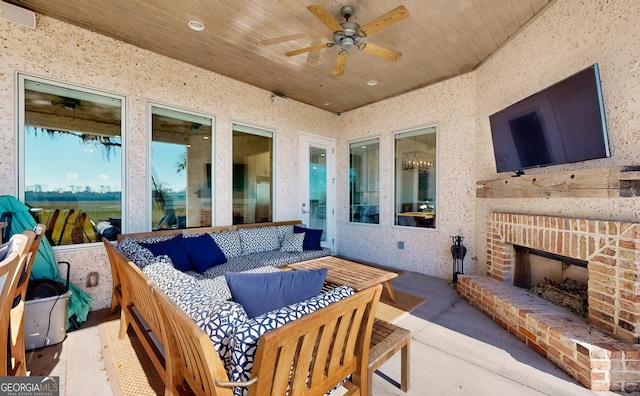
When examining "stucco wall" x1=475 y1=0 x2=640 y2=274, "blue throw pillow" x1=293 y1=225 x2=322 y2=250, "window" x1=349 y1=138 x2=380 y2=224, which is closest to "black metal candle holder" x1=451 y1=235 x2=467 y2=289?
"stucco wall" x1=475 y1=0 x2=640 y2=274

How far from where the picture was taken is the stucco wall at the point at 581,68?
1951mm

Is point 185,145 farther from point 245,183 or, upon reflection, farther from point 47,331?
point 47,331

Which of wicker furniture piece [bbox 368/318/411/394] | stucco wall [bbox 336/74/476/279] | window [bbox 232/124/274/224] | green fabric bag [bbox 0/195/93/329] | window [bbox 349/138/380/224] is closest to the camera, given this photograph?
wicker furniture piece [bbox 368/318/411/394]

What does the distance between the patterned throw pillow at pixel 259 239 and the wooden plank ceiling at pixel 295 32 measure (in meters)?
2.23

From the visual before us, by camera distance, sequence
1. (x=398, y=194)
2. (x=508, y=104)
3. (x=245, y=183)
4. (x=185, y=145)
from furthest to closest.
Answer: (x=398, y=194), (x=245, y=183), (x=185, y=145), (x=508, y=104)

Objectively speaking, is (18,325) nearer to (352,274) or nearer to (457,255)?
(352,274)

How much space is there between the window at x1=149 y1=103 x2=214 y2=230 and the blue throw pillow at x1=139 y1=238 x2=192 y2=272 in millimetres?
571

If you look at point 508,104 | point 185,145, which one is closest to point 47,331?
point 185,145

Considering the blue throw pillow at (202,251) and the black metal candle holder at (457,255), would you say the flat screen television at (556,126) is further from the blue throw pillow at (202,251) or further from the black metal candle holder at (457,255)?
the blue throw pillow at (202,251)

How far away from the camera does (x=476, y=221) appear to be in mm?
3678

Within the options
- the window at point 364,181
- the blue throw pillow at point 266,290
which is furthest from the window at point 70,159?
the window at point 364,181

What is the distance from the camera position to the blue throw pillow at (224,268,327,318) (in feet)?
4.08

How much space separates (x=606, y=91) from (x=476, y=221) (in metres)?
1.96

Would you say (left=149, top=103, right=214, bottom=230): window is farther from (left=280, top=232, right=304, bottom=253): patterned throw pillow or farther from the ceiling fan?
the ceiling fan
